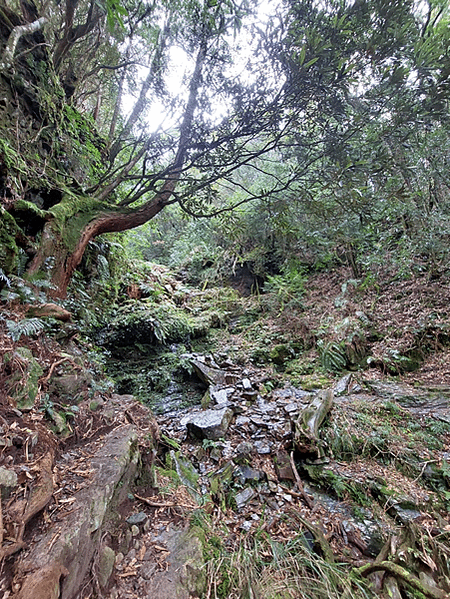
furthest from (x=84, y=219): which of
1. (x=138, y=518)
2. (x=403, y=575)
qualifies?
(x=403, y=575)

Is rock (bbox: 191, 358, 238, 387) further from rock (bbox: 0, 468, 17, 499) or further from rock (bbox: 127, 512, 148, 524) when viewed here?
rock (bbox: 0, 468, 17, 499)

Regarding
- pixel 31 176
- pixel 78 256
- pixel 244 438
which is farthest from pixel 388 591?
pixel 31 176

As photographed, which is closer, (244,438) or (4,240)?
(4,240)

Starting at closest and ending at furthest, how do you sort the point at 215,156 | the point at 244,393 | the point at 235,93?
the point at 235,93 → the point at 215,156 → the point at 244,393

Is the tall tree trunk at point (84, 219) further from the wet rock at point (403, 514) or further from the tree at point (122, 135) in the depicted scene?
the wet rock at point (403, 514)

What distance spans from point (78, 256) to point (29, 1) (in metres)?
3.91

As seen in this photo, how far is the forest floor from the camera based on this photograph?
1.45 m

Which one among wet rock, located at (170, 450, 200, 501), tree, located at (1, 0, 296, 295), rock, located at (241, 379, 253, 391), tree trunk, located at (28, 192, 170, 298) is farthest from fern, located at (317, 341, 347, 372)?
tree trunk, located at (28, 192, 170, 298)

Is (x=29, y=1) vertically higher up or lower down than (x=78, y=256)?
higher up

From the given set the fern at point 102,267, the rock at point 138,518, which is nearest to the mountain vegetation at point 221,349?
the rock at point 138,518

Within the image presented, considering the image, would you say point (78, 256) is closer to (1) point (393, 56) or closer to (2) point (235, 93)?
(2) point (235, 93)

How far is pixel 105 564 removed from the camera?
5.07 feet

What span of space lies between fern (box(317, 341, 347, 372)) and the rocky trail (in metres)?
1.03

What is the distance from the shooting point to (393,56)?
10.3 ft
